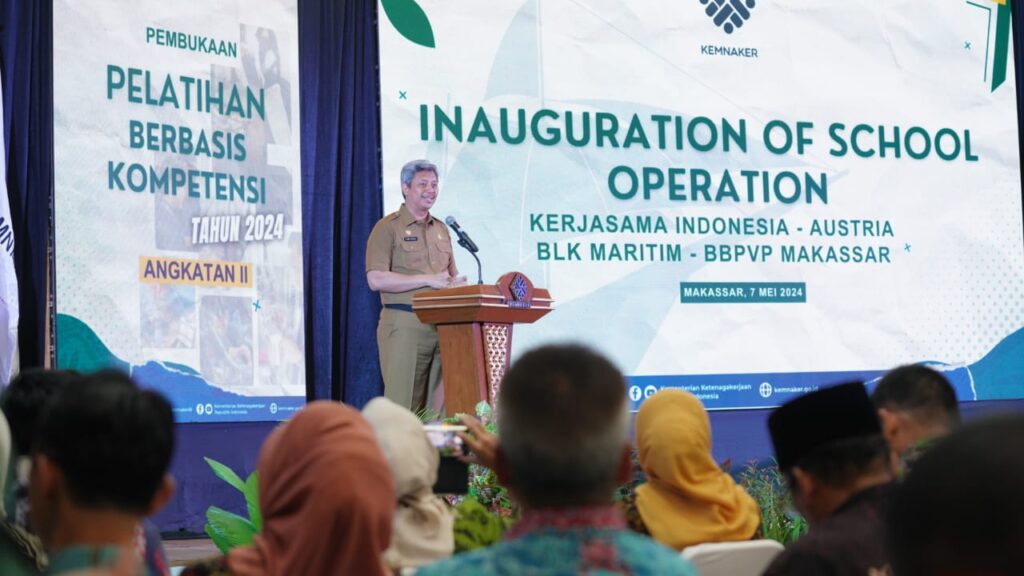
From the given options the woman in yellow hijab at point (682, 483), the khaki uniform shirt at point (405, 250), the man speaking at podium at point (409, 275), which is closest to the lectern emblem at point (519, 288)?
the man speaking at podium at point (409, 275)

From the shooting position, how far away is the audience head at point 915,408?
2.47 m

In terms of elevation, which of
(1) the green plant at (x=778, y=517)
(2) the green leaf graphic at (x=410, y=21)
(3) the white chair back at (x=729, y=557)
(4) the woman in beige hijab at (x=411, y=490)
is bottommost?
(1) the green plant at (x=778, y=517)

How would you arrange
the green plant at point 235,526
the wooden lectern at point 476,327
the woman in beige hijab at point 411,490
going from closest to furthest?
1. the woman in beige hijab at point 411,490
2. the green plant at point 235,526
3. the wooden lectern at point 476,327

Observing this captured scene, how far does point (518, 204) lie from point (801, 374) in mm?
2109

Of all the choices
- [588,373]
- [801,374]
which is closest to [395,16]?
[801,374]

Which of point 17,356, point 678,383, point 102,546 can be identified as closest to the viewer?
point 102,546

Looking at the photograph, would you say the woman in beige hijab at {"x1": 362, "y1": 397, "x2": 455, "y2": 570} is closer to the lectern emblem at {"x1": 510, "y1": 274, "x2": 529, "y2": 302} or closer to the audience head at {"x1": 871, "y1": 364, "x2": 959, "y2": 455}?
the audience head at {"x1": 871, "y1": 364, "x2": 959, "y2": 455}

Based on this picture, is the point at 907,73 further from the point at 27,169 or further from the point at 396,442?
the point at 396,442

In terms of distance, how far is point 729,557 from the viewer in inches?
89.9

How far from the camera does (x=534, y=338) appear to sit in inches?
275

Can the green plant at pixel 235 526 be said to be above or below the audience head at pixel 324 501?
below

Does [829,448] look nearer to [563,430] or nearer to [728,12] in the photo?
[563,430]

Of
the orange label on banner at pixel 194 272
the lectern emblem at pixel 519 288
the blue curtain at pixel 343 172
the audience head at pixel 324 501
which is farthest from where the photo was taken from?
the blue curtain at pixel 343 172

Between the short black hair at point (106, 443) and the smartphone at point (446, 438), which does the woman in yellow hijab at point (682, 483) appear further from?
the short black hair at point (106, 443)
